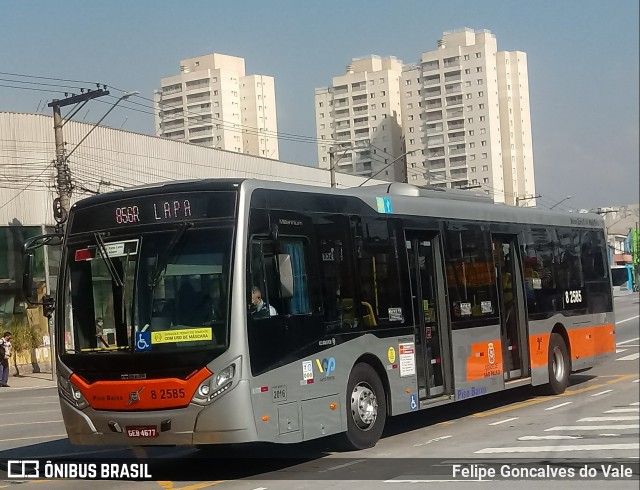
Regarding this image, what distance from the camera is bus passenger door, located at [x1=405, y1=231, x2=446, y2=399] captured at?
1284 centimetres

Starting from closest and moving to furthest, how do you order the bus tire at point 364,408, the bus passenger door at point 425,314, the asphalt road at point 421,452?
the asphalt road at point 421,452 < the bus tire at point 364,408 < the bus passenger door at point 425,314

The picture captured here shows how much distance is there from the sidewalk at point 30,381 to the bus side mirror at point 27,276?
21.0m

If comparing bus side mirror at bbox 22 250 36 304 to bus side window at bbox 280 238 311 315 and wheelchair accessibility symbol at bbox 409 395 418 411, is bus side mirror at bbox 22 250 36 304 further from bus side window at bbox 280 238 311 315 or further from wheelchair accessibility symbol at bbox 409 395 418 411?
wheelchair accessibility symbol at bbox 409 395 418 411

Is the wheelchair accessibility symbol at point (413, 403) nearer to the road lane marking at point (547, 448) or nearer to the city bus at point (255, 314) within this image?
the city bus at point (255, 314)

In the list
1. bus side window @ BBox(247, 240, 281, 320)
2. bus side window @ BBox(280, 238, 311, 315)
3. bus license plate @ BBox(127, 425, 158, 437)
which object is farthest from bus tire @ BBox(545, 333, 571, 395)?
bus license plate @ BBox(127, 425, 158, 437)

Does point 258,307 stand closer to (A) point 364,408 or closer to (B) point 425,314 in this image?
(A) point 364,408

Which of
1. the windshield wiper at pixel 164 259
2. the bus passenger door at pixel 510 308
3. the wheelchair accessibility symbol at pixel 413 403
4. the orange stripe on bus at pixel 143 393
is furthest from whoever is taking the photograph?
the bus passenger door at pixel 510 308

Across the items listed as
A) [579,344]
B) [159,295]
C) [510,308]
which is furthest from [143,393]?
[579,344]

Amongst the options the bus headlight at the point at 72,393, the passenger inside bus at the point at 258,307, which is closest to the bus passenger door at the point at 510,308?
the passenger inside bus at the point at 258,307

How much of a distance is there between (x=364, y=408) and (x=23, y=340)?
92.6 feet

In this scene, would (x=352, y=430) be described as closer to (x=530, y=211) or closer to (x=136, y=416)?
(x=136, y=416)

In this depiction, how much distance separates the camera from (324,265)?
36.8 ft

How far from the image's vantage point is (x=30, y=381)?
112ft

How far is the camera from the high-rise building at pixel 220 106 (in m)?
11.9
